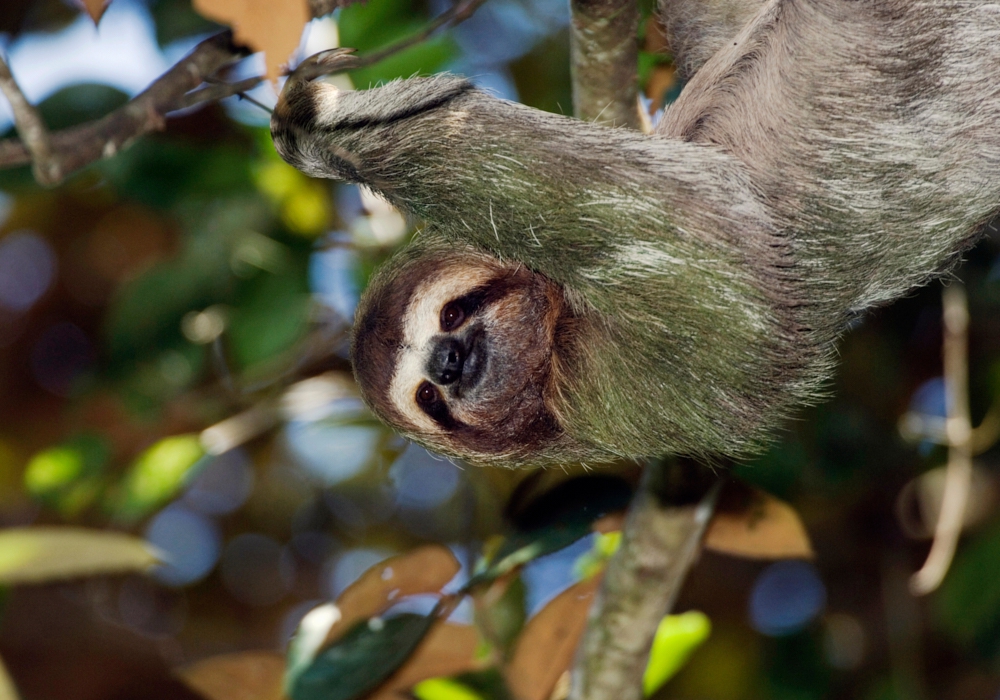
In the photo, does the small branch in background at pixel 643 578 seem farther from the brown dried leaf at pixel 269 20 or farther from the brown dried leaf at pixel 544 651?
the brown dried leaf at pixel 269 20

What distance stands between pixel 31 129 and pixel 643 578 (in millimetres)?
3007

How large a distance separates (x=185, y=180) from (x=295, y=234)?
0.70 meters

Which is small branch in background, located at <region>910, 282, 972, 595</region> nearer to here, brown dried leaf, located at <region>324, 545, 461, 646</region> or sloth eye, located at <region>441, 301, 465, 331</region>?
brown dried leaf, located at <region>324, 545, 461, 646</region>

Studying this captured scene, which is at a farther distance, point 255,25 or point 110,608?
point 110,608

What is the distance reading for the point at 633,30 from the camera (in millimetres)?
3879

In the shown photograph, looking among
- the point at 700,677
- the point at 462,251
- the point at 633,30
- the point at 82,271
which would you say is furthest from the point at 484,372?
the point at 82,271

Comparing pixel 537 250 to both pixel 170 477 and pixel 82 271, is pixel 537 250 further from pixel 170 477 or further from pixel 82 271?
pixel 82 271

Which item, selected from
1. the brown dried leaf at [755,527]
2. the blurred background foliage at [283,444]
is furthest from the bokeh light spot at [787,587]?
the brown dried leaf at [755,527]

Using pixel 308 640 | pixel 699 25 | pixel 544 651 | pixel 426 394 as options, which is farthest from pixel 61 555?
pixel 699 25

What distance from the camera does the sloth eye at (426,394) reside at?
411cm

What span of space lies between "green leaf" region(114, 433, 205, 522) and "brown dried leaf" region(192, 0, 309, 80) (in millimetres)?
3346

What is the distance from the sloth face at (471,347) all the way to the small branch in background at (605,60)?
0.83 metres

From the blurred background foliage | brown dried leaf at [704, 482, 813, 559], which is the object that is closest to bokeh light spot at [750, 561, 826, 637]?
the blurred background foliage

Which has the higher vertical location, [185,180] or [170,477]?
[185,180]
